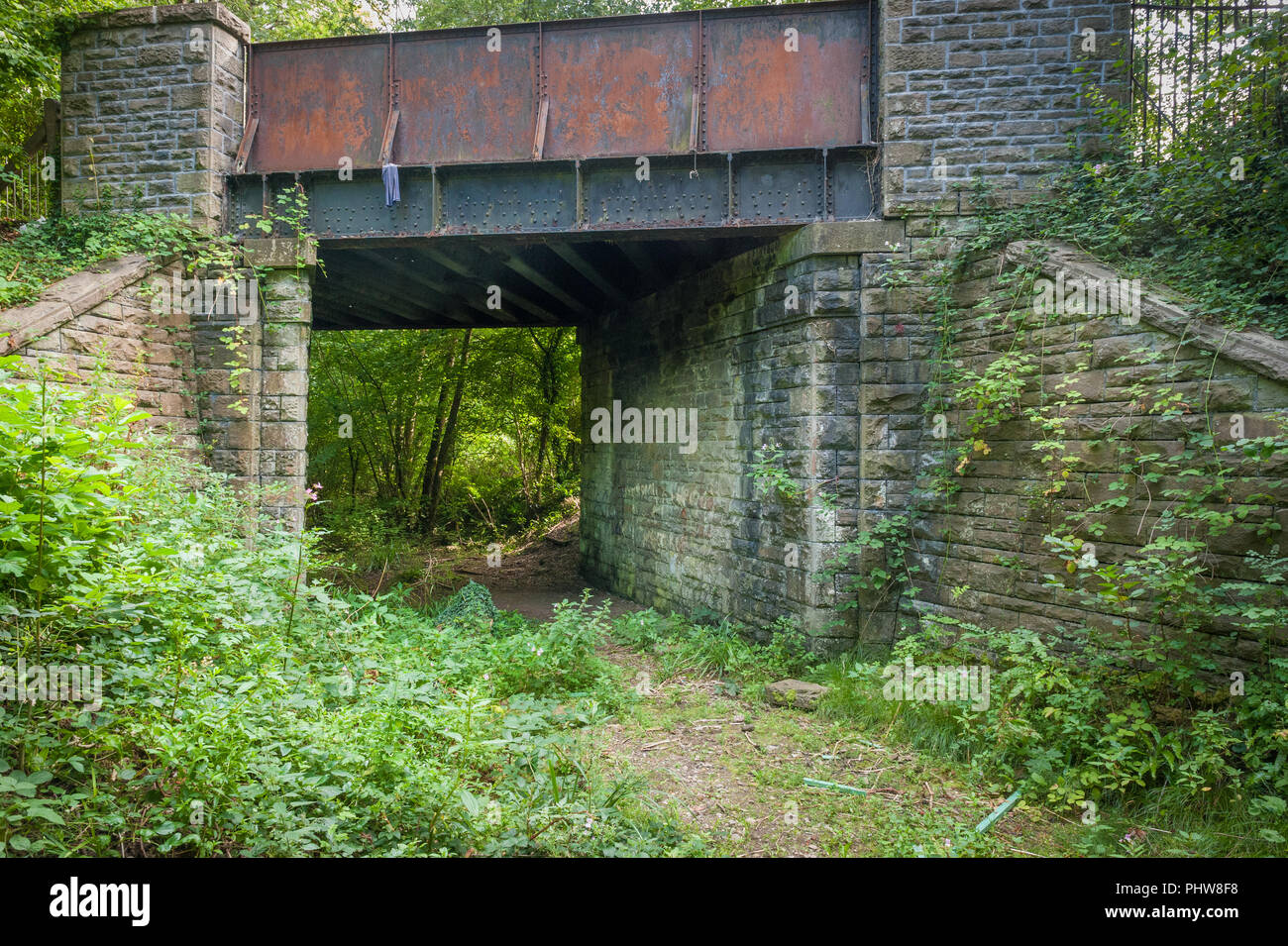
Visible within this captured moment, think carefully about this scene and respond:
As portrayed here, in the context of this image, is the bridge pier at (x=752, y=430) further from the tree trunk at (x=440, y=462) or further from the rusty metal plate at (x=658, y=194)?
the tree trunk at (x=440, y=462)

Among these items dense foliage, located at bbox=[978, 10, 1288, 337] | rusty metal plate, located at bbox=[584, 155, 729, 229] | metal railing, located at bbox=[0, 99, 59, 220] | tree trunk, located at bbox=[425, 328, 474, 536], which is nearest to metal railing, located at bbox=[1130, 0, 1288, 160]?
dense foliage, located at bbox=[978, 10, 1288, 337]

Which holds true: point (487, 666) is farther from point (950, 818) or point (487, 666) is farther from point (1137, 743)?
point (1137, 743)

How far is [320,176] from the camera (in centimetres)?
757

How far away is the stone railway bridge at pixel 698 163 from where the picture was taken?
6.38 m

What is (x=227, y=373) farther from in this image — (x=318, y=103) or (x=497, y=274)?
(x=497, y=274)

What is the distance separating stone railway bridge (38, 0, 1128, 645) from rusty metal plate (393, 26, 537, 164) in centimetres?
2

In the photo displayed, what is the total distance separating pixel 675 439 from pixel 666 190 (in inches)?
126

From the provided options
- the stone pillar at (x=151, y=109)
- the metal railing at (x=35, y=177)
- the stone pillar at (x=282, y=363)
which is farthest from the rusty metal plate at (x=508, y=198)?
the metal railing at (x=35, y=177)

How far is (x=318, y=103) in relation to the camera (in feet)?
25.2

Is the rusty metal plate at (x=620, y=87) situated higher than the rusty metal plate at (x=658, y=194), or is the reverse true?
the rusty metal plate at (x=620, y=87)

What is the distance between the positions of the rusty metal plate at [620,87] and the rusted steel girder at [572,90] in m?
0.01

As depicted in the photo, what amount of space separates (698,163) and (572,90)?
1620mm

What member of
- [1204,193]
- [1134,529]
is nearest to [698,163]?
[1204,193]

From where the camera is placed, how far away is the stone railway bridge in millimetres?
6379
